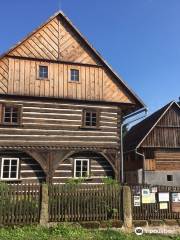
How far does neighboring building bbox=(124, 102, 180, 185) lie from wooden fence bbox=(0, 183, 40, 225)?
47.3ft

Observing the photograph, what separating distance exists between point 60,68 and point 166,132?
11.0 metres

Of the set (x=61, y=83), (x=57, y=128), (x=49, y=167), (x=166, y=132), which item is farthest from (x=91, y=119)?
(x=166, y=132)

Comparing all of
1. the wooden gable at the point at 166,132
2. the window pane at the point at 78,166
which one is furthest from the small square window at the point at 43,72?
the wooden gable at the point at 166,132

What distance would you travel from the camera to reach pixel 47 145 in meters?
18.9

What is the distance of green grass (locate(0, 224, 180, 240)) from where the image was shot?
445 inches

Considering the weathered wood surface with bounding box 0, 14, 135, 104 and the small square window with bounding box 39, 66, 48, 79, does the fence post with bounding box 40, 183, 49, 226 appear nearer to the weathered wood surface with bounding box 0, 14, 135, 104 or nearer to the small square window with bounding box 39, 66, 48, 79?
the weathered wood surface with bounding box 0, 14, 135, 104

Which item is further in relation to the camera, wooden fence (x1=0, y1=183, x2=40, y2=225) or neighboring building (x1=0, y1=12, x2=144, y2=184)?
neighboring building (x1=0, y1=12, x2=144, y2=184)

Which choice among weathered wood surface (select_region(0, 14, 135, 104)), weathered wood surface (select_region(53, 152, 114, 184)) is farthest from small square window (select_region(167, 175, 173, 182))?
weathered wood surface (select_region(0, 14, 135, 104))

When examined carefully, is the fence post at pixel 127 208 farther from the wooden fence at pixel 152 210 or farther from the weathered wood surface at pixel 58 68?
the weathered wood surface at pixel 58 68

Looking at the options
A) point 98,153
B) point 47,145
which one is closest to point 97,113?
point 98,153

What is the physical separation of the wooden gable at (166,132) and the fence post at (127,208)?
40.6ft

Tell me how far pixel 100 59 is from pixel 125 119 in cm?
529

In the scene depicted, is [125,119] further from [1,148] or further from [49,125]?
[1,148]

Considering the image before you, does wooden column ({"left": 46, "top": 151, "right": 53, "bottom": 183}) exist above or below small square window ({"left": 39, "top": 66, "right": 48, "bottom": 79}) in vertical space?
below
